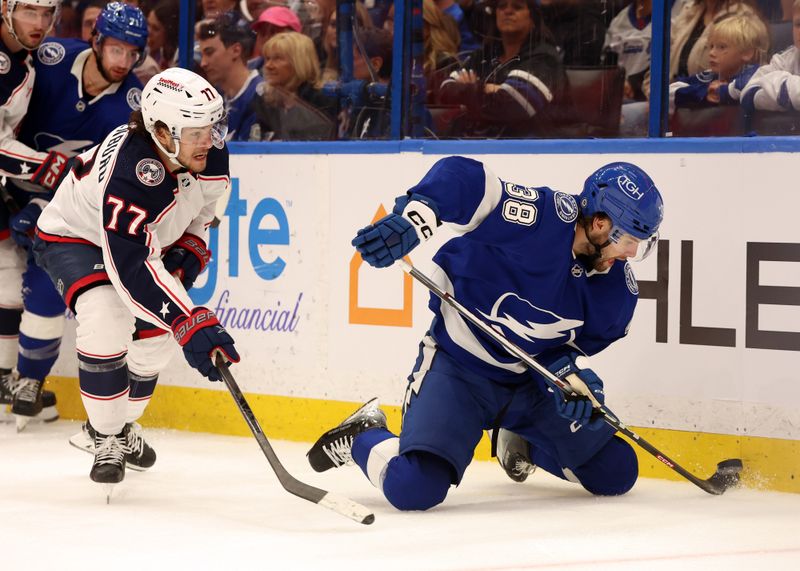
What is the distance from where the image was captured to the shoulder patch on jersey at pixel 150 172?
3.12m

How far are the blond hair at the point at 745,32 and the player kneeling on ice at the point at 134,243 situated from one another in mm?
1509

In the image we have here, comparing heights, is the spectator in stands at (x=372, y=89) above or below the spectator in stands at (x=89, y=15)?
below

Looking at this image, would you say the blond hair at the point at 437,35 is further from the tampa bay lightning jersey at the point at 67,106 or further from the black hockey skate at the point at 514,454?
the black hockey skate at the point at 514,454

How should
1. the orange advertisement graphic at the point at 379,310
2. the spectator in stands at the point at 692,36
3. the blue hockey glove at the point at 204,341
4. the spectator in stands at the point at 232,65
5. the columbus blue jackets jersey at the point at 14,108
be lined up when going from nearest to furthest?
the blue hockey glove at the point at 204,341 < the spectator in stands at the point at 692,36 < the orange advertisement graphic at the point at 379,310 < the columbus blue jackets jersey at the point at 14,108 < the spectator in stands at the point at 232,65

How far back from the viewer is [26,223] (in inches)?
167

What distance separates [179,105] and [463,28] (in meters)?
1.30

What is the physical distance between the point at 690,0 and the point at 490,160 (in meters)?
0.77

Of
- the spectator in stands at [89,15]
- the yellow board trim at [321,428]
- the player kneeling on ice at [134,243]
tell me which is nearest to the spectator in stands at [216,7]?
the spectator in stands at [89,15]

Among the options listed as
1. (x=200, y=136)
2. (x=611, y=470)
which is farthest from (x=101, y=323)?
(x=611, y=470)

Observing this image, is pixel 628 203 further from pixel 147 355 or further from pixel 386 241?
pixel 147 355

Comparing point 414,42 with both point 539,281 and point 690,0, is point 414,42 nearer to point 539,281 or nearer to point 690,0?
point 690,0

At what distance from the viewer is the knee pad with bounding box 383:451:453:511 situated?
120 inches

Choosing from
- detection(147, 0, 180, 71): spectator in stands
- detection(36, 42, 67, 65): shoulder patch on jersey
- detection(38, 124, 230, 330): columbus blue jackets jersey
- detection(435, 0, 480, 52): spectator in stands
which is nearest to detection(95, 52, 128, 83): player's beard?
detection(36, 42, 67, 65): shoulder patch on jersey

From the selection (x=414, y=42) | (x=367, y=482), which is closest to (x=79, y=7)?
(x=414, y=42)
